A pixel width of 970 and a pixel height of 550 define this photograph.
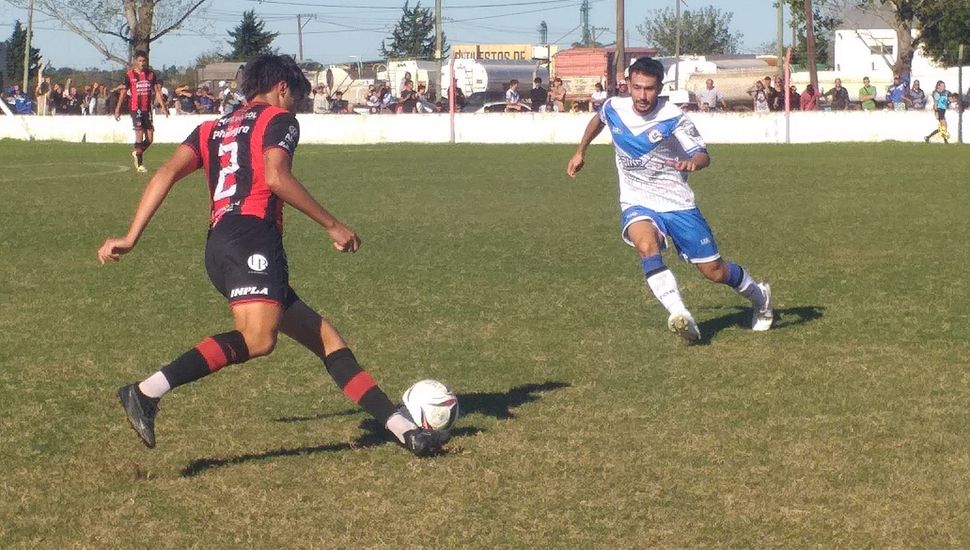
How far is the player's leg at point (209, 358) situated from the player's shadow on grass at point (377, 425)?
29 cm

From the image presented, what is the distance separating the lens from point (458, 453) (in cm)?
575

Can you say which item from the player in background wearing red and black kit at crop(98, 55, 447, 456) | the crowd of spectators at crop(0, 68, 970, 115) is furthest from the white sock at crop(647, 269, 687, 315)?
the crowd of spectators at crop(0, 68, 970, 115)

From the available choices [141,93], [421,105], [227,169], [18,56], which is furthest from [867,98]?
[18,56]

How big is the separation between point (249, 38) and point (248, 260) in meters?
78.9

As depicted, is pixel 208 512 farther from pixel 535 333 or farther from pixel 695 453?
pixel 535 333

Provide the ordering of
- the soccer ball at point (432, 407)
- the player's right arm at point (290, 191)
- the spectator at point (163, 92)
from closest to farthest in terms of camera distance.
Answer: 1. the player's right arm at point (290, 191)
2. the soccer ball at point (432, 407)
3. the spectator at point (163, 92)

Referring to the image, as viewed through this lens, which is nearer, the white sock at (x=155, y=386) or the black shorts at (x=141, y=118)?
the white sock at (x=155, y=386)

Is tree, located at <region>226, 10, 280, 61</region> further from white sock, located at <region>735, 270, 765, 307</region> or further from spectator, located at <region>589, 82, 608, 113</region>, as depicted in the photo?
white sock, located at <region>735, 270, 765, 307</region>

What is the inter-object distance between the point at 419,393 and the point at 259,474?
0.79 metres

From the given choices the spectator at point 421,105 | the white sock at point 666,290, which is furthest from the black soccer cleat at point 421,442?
the spectator at point 421,105

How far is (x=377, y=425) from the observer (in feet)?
20.6

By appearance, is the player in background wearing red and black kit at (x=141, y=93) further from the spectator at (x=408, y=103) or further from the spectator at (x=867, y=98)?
the spectator at (x=867, y=98)

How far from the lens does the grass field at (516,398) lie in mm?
4902

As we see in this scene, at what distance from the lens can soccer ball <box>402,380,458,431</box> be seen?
19.2 ft
